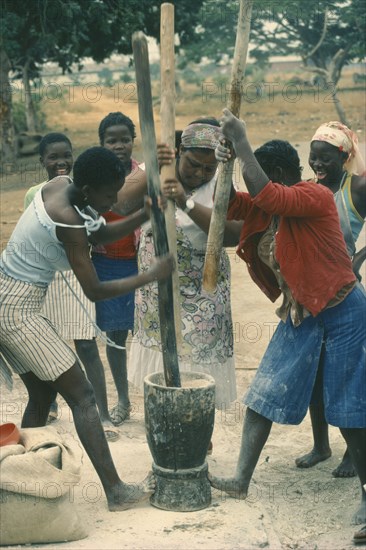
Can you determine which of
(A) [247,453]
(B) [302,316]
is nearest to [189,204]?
(B) [302,316]

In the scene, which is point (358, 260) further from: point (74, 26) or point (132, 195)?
point (74, 26)

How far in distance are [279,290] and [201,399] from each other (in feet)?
2.28

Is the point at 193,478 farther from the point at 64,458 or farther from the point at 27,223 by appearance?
the point at 27,223

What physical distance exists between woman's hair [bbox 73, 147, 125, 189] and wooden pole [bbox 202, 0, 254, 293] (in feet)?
1.57

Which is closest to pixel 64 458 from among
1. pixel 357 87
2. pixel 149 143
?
pixel 149 143

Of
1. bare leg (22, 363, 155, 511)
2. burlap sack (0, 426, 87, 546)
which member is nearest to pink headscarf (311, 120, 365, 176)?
bare leg (22, 363, 155, 511)

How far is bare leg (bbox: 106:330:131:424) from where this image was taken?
573 centimetres

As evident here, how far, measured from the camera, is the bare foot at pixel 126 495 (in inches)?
171

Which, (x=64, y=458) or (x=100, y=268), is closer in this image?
(x=64, y=458)

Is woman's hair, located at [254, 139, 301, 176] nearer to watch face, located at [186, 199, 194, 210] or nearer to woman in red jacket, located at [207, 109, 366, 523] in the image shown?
woman in red jacket, located at [207, 109, 366, 523]

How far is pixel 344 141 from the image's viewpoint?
15.0ft

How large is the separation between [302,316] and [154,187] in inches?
36.8

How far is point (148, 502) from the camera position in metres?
4.50

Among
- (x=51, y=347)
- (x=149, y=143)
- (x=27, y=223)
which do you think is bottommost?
(x=51, y=347)
